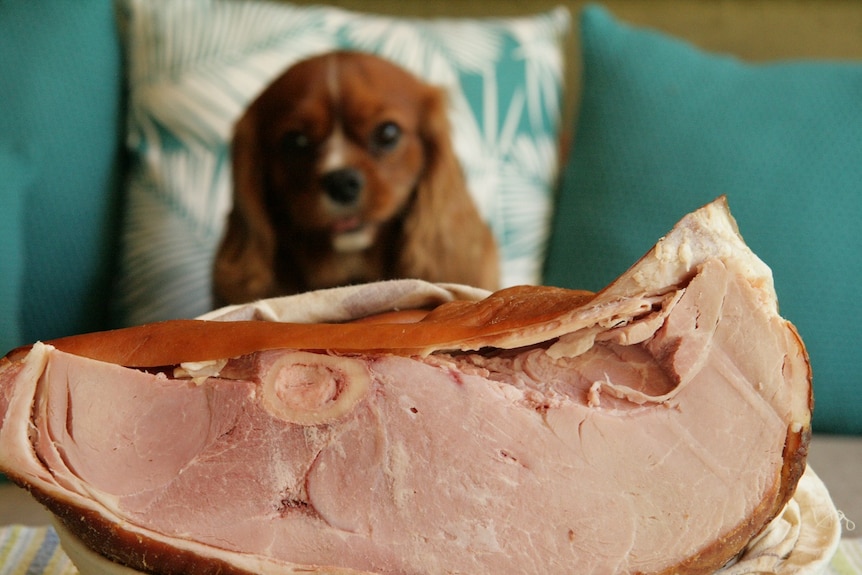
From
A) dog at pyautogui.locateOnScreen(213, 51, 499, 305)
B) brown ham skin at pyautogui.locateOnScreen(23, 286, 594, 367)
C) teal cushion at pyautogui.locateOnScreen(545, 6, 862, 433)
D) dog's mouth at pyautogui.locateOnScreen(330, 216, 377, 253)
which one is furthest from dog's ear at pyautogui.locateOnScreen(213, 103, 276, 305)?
brown ham skin at pyautogui.locateOnScreen(23, 286, 594, 367)

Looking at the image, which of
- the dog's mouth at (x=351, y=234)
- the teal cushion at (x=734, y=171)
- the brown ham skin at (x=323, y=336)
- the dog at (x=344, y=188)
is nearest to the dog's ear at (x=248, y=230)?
the dog at (x=344, y=188)

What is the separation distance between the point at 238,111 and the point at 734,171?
0.86 m

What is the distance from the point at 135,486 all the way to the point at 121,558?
0.05 metres

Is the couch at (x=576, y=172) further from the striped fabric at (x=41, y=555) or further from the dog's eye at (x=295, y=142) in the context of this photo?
the striped fabric at (x=41, y=555)

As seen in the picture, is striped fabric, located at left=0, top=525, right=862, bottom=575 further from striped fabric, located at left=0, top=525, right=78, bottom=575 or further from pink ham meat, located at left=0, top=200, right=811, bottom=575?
pink ham meat, located at left=0, top=200, right=811, bottom=575

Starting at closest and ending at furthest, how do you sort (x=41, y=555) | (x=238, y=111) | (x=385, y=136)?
(x=41, y=555)
(x=385, y=136)
(x=238, y=111)

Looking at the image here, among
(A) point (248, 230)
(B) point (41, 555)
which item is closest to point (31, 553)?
(B) point (41, 555)

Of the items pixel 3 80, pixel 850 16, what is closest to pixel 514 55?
pixel 850 16

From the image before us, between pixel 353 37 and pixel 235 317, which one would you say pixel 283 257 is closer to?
pixel 353 37

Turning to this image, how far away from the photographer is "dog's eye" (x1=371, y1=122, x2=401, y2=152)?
123 cm

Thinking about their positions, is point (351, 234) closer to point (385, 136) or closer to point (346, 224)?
point (346, 224)

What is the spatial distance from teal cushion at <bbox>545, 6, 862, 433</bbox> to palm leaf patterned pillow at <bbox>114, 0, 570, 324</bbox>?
92 millimetres

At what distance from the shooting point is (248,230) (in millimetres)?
1290

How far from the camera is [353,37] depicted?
1418 mm
